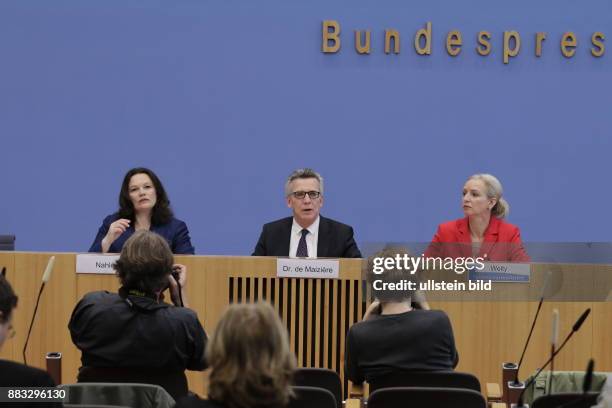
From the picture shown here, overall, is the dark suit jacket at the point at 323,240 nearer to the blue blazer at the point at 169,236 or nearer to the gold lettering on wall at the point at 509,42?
the blue blazer at the point at 169,236

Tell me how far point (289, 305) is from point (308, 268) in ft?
0.74

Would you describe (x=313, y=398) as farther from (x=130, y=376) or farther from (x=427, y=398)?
(x=130, y=376)

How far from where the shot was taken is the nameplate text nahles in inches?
264

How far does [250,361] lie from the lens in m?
2.29

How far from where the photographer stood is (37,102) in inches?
268

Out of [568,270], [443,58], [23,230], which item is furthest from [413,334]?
[23,230]

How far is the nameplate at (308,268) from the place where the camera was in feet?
16.1

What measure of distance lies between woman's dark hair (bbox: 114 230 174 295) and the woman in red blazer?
190 cm

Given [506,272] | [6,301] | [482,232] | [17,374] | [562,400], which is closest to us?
[17,374]

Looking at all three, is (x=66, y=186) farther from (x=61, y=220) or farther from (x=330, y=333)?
(x=330, y=333)

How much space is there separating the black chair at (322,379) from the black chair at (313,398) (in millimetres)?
459

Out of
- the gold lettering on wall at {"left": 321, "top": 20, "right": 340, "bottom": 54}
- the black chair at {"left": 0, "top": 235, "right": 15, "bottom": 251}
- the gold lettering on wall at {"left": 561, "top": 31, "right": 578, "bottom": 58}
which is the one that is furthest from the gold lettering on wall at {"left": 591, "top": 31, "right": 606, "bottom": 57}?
the black chair at {"left": 0, "top": 235, "right": 15, "bottom": 251}

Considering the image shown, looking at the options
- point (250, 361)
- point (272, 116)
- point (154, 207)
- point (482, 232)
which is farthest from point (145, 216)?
point (250, 361)

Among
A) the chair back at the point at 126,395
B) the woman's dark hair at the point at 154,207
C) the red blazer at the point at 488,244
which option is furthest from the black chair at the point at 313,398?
the woman's dark hair at the point at 154,207
